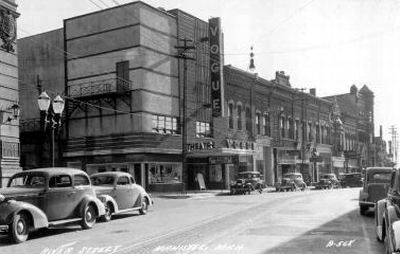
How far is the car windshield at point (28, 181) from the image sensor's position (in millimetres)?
14117

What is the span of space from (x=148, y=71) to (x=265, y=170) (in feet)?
64.2

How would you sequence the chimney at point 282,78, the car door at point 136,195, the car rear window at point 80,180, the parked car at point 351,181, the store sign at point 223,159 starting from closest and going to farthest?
the car rear window at point 80,180 < the car door at point 136,195 < the store sign at point 223,159 < the parked car at point 351,181 < the chimney at point 282,78

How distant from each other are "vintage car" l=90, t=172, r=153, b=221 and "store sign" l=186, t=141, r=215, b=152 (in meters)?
18.0

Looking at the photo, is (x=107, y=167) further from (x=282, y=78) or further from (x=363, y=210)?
(x=282, y=78)

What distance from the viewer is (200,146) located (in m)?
37.9

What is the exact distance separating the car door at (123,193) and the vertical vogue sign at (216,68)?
21749mm

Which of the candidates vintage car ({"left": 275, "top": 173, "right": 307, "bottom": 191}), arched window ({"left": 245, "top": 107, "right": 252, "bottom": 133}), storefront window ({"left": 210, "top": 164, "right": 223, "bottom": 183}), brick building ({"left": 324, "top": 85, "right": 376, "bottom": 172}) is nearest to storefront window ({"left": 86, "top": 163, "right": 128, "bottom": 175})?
storefront window ({"left": 210, "top": 164, "right": 223, "bottom": 183})

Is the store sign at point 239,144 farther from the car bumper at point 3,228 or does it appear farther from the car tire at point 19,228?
the car bumper at point 3,228

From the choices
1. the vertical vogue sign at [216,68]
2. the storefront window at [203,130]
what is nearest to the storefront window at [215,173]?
the storefront window at [203,130]

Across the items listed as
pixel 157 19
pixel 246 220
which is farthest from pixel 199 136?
pixel 246 220

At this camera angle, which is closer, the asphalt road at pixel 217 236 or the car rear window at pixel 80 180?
the asphalt road at pixel 217 236

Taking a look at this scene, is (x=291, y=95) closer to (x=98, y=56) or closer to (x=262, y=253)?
(x=98, y=56)

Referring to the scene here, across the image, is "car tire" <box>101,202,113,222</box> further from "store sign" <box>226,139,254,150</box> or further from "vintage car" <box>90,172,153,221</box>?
"store sign" <box>226,139,254,150</box>

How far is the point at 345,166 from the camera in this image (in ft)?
241
